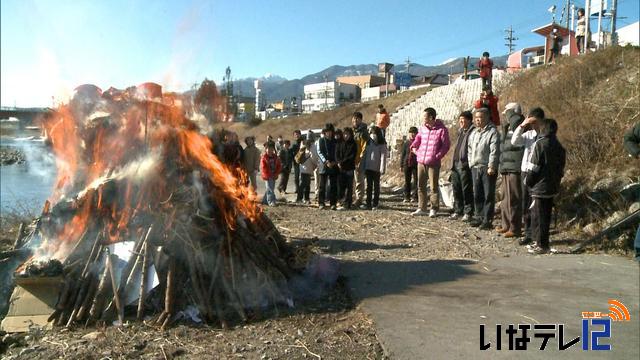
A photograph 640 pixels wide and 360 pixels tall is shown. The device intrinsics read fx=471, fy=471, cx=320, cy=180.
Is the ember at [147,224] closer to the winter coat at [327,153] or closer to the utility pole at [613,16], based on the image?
the winter coat at [327,153]

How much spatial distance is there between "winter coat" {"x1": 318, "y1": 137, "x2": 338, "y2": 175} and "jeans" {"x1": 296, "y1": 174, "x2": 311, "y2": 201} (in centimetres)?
194

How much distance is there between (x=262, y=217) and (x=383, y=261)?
1835 mm

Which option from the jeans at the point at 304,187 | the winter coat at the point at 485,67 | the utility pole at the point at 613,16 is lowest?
the jeans at the point at 304,187

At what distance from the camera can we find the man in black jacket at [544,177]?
685 cm

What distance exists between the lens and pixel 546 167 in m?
6.84

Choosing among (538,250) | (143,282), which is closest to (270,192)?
(538,250)

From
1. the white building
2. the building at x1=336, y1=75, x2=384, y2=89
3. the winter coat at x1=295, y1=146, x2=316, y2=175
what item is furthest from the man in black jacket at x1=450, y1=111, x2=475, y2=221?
the building at x1=336, y1=75, x2=384, y2=89

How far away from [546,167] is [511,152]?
3.87 feet

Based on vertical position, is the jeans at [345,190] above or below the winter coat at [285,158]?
below

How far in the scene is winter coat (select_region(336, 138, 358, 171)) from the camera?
36.1ft

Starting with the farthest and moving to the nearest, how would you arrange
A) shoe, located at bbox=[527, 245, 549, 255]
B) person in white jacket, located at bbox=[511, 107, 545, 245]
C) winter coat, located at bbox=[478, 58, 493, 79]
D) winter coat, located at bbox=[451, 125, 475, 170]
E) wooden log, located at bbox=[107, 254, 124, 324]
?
winter coat, located at bbox=[478, 58, 493, 79] → winter coat, located at bbox=[451, 125, 475, 170] → person in white jacket, located at bbox=[511, 107, 545, 245] → shoe, located at bbox=[527, 245, 549, 255] → wooden log, located at bbox=[107, 254, 124, 324]

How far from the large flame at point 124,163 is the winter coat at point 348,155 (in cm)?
487

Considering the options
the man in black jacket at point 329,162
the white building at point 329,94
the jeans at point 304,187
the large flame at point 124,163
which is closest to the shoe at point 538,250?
the large flame at point 124,163

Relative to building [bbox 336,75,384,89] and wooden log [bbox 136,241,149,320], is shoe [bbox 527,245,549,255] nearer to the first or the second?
wooden log [bbox 136,241,149,320]
